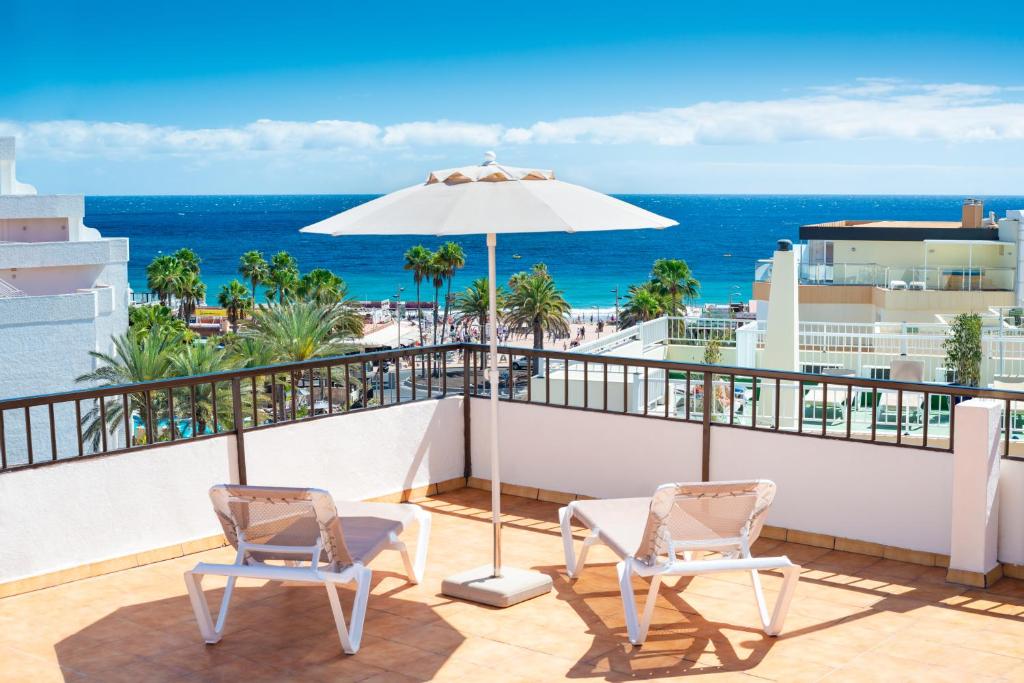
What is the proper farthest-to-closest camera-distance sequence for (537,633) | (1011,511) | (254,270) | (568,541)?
(254,270)
(568,541)
(1011,511)
(537,633)

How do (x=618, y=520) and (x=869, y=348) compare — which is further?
(x=869, y=348)

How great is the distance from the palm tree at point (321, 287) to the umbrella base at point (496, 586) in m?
52.8

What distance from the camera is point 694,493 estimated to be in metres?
4.08

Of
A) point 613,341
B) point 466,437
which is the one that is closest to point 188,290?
point 613,341

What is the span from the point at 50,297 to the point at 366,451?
31.7 m

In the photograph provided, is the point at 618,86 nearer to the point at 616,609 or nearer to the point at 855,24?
the point at 855,24

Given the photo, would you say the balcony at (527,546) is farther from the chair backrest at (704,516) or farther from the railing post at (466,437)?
the chair backrest at (704,516)

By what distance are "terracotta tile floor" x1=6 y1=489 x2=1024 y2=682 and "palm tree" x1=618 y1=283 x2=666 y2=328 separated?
51.9 meters

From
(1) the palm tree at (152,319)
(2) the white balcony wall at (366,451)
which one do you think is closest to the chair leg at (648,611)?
(2) the white balcony wall at (366,451)

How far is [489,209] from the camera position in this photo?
433 cm

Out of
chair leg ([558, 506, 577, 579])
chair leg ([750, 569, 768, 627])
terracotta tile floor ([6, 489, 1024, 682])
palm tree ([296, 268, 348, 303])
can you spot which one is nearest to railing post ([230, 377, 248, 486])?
terracotta tile floor ([6, 489, 1024, 682])

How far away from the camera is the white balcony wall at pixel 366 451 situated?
18.9 ft

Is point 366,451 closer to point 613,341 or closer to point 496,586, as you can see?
point 496,586

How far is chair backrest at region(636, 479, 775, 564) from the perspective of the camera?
13.3 feet
